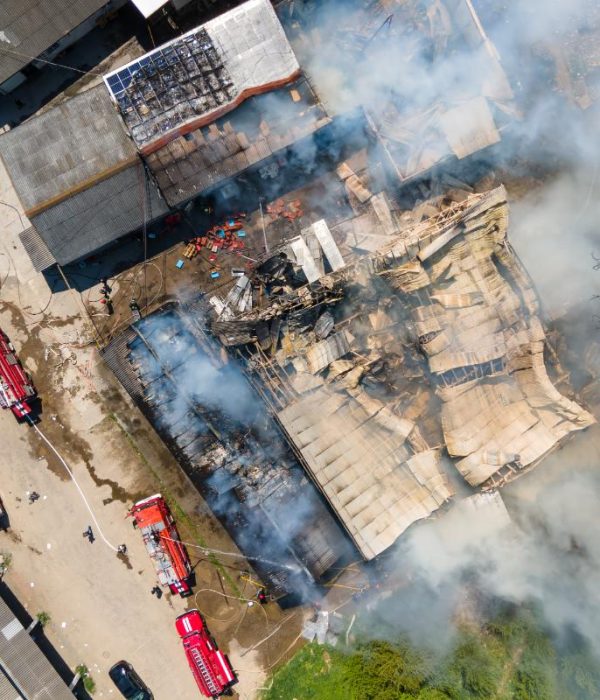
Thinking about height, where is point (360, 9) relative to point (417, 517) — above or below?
above

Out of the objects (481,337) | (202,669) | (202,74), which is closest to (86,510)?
(202,669)

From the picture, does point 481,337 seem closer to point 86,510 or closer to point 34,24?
point 86,510

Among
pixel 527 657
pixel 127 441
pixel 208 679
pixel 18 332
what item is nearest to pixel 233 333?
pixel 127 441

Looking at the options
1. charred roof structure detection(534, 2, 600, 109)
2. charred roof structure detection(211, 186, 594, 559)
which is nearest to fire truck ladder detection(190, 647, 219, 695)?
charred roof structure detection(211, 186, 594, 559)

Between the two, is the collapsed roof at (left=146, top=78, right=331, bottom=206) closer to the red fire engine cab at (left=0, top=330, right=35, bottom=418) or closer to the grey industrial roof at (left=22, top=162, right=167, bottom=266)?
the grey industrial roof at (left=22, top=162, right=167, bottom=266)

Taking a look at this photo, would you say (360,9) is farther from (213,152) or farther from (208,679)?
(208,679)

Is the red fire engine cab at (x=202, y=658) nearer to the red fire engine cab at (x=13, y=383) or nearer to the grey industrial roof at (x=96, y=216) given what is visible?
the red fire engine cab at (x=13, y=383)
